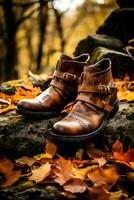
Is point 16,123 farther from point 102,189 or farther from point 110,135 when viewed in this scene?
point 102,189

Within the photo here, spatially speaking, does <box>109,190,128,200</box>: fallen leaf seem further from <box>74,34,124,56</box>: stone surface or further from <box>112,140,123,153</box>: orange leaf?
<box>74,34,124,56</box>: stone surface

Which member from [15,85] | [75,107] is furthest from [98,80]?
[15,85]

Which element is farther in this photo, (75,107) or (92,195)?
(75,107)

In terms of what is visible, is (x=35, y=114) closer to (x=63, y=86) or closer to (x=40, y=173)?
(x=63, y=86)

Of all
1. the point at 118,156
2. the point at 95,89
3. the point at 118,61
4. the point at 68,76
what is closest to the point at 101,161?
the point at 118,156

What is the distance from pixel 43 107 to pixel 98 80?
52 centimetres

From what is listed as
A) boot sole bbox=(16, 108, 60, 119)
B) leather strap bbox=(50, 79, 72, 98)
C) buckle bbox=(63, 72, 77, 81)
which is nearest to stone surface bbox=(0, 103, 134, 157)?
boot sole bbox=(16, 108, 60, 119)

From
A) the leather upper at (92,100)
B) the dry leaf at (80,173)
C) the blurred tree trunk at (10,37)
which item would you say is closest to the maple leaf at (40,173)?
the dry leaf at (80,173)

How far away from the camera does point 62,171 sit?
2.21 m

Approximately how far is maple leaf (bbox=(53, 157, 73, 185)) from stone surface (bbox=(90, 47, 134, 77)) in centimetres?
266

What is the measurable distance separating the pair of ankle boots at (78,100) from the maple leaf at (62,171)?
237 millimetres

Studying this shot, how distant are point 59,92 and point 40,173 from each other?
849mm

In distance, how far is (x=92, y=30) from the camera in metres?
21.2

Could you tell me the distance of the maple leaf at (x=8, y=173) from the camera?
7.30 ft
